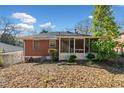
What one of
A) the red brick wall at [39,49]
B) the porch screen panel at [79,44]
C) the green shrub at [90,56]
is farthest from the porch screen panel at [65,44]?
the green shrub at [90,56]

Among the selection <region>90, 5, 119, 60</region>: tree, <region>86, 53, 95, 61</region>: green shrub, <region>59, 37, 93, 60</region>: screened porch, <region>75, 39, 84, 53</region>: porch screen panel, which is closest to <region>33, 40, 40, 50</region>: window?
<region>59, 37, 93, 60</region>: screened porch

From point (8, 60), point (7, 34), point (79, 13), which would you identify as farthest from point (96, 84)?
point (7, 34)

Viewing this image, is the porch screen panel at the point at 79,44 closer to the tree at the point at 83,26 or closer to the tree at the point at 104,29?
the tree at the point at 104,29

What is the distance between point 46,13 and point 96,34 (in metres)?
14.6

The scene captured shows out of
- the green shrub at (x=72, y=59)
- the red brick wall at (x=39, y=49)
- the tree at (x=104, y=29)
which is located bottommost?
→ the green shrub at (x=72, y=59)

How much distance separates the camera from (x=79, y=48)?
18641 millimetres

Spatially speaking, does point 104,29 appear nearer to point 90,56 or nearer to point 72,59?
point 90,56

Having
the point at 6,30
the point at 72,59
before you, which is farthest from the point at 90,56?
the point at 6,30

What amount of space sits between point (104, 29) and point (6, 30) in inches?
1035

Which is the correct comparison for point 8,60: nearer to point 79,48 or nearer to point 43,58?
point 43,58

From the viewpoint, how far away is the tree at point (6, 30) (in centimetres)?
3855

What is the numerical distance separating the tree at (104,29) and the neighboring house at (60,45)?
0.88 meters

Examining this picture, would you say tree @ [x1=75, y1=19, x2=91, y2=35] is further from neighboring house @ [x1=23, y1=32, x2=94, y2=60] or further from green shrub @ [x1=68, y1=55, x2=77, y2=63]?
green shrub @ [x1=68, y1=55, x2=77, y2=63]
